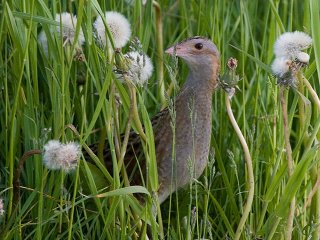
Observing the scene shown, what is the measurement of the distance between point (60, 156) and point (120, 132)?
2.43 ft

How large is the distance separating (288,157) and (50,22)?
0.84m

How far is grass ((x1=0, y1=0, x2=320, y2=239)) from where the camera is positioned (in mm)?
2512

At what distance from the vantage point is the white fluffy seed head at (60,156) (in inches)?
94.7

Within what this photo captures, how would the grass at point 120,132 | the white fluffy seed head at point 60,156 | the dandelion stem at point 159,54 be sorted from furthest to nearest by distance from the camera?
1. the dandelion stem at point 159,54
2. the grass at point 120,132
3. the white fluffy seed head at point 60,156

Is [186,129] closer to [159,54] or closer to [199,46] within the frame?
[199,46]

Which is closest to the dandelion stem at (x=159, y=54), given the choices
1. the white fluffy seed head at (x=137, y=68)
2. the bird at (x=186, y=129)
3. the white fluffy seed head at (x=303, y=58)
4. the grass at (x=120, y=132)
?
the grass at (x=120, y=132)

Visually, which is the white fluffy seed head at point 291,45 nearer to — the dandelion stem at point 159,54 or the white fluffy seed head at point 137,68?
the white fluffy seed head at point 137,68

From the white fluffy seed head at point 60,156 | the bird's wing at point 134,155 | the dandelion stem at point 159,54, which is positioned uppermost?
the dandelion stem at point 159,54

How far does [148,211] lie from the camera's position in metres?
2.51

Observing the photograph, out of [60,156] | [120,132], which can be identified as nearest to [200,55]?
[120,132]

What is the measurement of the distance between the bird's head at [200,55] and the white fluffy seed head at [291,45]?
0.56 meters

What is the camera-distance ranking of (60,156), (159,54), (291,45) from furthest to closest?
(159,54)
(291,45)
(60,156)

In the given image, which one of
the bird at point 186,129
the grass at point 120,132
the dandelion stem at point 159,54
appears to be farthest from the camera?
the dandelion stem at point 159,54

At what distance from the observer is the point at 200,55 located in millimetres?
3115
